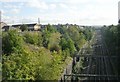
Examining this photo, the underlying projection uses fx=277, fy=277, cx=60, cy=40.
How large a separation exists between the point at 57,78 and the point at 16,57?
3218mm

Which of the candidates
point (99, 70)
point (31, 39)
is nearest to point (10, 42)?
point (31, 39)

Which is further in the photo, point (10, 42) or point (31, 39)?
point (31, 39)

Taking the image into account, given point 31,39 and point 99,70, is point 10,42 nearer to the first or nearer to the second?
point 31,39

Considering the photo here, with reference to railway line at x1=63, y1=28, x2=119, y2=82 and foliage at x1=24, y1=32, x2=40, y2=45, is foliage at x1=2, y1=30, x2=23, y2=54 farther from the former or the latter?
foliage at x1=24, y1=32, x2=40, y2=45

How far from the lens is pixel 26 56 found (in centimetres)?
1427

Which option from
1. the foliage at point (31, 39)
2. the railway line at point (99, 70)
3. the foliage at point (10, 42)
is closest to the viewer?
the railway line at point (99, 70)

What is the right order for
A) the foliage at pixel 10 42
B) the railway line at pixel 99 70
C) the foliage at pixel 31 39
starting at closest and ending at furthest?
1. the railway line at pixel 99 70
2. the foliage at pixel 10 42
3. the foliage at pixel 31 39

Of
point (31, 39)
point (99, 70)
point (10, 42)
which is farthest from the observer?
point (31, 39)

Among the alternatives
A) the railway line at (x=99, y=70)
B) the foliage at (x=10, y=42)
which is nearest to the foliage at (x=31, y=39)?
the railway line at (x=99, y=70)

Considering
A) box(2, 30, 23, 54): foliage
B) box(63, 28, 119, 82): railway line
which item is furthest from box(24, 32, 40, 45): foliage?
box(2, 30, 23, 54): foliage

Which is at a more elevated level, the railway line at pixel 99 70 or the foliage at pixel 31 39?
the foliage at pixel 31 39

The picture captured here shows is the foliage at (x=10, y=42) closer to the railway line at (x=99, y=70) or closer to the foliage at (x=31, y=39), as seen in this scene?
the railway line at (x=99, y=70)

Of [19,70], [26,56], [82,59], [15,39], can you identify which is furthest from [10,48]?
[82,59]

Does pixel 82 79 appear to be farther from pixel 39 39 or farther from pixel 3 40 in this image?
pixel 39 39
